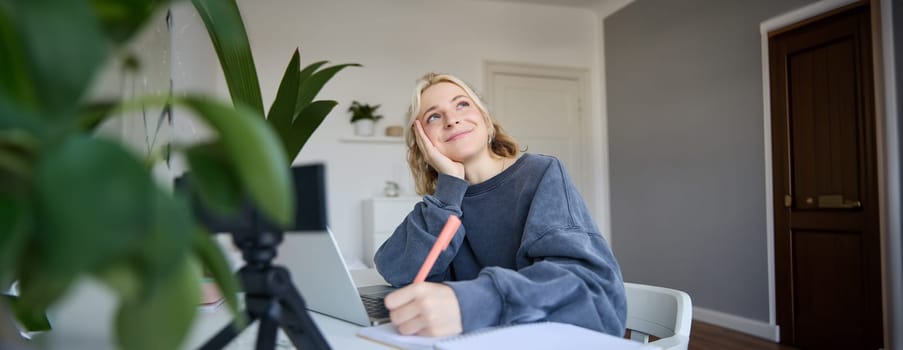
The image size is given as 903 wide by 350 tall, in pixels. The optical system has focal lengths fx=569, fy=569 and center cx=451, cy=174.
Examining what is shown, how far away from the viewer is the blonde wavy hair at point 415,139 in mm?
1445

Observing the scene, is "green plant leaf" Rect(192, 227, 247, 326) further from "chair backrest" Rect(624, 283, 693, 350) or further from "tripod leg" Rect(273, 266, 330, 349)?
"chair backrest" Rect(624, 283, 693, 350)

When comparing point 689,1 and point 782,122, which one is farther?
point 689,1

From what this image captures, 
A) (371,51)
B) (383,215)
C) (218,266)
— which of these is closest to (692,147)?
(383,215)

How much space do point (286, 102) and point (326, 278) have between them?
0.82 meters

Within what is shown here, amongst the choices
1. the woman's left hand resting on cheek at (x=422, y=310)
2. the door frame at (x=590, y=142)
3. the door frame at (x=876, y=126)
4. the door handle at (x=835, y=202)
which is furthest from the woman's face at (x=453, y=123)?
the door frame at (x=590, y=142)

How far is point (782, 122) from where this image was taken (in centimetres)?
357

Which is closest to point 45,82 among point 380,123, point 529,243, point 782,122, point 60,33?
point 60,33

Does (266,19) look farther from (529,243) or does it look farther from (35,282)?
(35,282)

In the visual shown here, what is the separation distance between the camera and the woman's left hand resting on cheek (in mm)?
715

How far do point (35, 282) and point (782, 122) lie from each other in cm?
407

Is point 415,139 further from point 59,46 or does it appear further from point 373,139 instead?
point 373,139

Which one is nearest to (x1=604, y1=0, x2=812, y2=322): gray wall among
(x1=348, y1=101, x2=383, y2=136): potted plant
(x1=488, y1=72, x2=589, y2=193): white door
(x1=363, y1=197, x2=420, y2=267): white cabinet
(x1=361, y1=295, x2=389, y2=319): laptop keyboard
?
(x1=488, y1=72, x2=589, y2=193): white door

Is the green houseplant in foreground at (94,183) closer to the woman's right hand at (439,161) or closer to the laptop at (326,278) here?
the laptop at (326,278)

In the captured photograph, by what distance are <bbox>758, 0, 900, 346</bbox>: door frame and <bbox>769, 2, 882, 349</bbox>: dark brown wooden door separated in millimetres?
36
